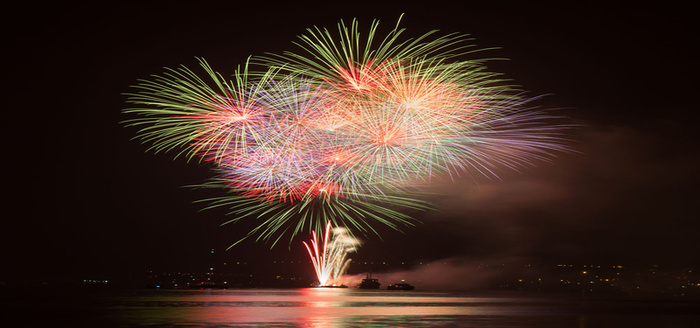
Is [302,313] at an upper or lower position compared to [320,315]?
lower

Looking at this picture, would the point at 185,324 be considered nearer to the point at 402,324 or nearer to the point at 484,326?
the point at 402,324

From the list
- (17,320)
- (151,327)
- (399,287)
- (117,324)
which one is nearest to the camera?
(151,327)

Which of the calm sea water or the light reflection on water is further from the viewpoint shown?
the light reflection on water

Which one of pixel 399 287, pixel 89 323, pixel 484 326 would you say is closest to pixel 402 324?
pixel 484 326

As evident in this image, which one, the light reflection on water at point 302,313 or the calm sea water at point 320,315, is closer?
the calm sea water at point 320,315

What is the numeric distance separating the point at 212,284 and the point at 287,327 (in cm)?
17735

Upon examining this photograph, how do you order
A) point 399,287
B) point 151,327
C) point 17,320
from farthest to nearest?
point 399,287 → point 17,320 → point 151,327

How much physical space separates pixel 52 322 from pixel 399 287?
167 m

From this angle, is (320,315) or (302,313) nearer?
(320,315)

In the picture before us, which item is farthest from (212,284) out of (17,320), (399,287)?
(17,320)

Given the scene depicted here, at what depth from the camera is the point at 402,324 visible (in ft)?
105

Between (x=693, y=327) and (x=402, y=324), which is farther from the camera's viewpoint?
(x=693, y=327)

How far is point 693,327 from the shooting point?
112ft

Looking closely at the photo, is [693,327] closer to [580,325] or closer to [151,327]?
[580,325]
